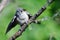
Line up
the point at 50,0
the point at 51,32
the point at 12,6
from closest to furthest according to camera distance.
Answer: the point at 50,0
the point at 51,32
the point at 12,6

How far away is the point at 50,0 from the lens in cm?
222

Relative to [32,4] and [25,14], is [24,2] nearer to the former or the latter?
[32,4]

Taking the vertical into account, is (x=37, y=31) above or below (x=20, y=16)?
below

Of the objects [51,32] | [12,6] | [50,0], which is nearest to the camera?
[50,0]

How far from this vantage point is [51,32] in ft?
11.9

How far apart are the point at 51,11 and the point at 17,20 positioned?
965 mm

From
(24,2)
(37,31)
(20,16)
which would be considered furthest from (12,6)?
(20,16)

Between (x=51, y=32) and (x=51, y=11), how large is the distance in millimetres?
416

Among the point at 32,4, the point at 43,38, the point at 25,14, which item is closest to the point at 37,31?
the point at 43,38

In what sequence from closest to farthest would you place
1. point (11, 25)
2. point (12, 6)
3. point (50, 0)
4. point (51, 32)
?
point (50, 0) → point (11, 25) → point (51, 32) → point (12, 6)

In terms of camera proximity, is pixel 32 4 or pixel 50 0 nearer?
pixel 50 0

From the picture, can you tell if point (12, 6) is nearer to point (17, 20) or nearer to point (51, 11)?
point (51, 11)

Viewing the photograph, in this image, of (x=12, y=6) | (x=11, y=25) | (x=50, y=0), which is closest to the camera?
(x=50, y=0)

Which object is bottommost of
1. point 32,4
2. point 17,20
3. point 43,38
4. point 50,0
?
point 43,38
